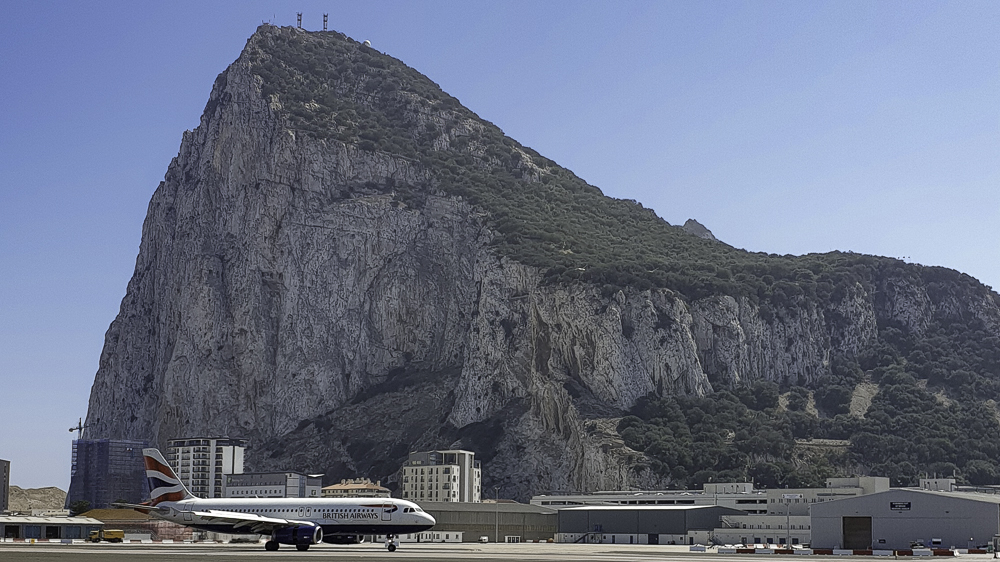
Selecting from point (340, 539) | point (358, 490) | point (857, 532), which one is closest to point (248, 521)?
point (340, 539)

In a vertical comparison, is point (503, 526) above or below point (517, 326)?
below

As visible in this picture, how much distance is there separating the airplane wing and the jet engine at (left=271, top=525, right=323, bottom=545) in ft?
1.13

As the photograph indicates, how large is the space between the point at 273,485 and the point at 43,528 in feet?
240

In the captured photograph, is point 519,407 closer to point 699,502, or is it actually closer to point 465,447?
point 465,447

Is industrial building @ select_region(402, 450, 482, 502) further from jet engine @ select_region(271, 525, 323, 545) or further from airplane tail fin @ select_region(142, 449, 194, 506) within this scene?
jet engine @ select_region(271, 525, 323, 545)

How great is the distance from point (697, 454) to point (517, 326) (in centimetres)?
3823

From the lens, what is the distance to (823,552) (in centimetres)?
8350

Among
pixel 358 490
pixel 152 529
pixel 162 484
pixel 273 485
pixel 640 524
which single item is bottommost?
pixel 273 485

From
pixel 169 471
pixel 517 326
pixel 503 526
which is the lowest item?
pixel 503 526

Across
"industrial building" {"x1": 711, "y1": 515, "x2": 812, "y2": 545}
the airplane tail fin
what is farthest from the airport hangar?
the airplane tail fin

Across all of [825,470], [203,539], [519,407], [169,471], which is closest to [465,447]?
[519,407]

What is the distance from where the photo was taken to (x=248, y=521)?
81312 mm

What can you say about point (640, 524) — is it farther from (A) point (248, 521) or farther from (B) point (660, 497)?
(A) point (248, 521)

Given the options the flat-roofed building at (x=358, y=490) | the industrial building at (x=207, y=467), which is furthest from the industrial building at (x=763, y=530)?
the industrial building at (x=207, y=467)
